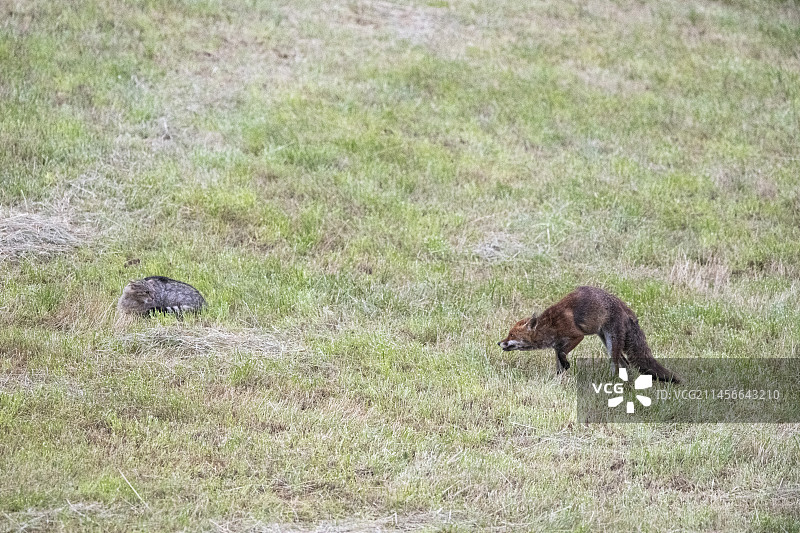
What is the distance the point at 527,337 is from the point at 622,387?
108 centimetres

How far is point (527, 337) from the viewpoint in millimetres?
9242

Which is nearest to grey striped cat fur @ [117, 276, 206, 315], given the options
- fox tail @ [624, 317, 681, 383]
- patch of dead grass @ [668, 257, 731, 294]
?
fox tail @ [624, 317, 681, 383]

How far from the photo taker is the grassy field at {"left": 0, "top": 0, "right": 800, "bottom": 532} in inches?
270

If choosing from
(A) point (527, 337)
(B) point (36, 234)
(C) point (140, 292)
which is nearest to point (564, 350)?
(A) point (527, 337)

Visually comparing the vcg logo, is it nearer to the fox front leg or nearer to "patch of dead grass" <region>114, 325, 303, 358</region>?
the fox front leg

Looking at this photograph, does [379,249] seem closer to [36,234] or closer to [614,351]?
[614,351]

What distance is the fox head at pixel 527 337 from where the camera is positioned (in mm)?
9164

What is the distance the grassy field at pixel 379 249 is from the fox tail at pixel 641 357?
759 millimetres

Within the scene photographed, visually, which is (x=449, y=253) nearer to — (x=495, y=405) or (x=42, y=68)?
(x=495, y=405)

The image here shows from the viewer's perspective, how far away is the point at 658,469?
740 centimetres

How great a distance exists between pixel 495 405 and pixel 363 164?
698cm

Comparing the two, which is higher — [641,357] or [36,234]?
[641,357]

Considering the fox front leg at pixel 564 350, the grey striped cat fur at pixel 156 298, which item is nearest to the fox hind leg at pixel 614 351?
the fox front leg at pixel 564 350

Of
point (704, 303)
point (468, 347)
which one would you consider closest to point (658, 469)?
point (468, 347)
